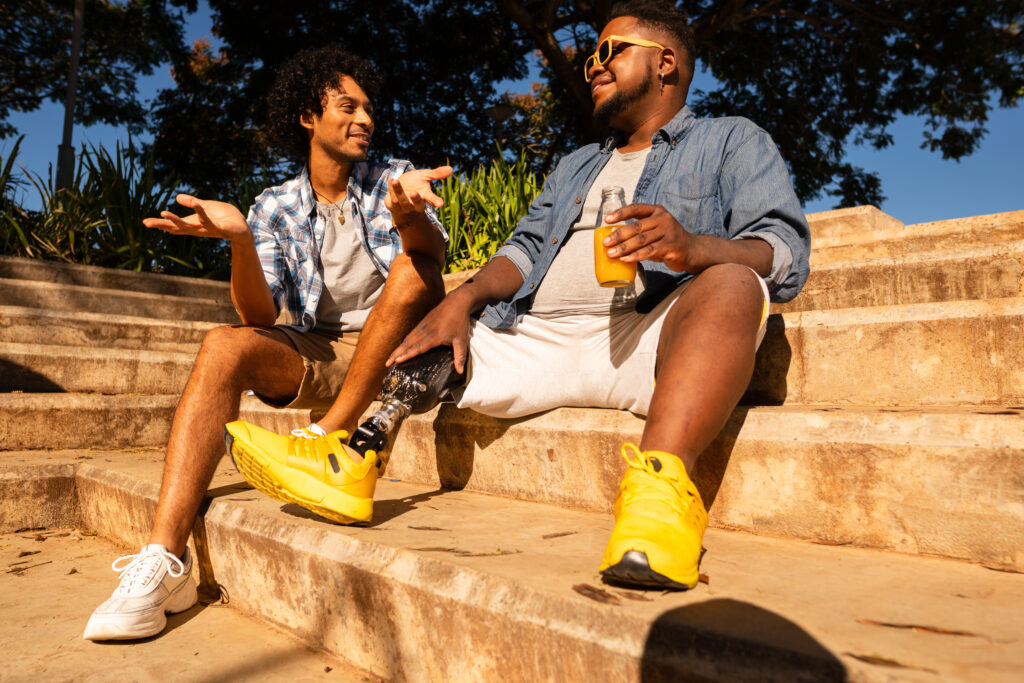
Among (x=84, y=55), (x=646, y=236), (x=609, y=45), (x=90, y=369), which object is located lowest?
(x=90, y=369)

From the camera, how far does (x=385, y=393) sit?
2.01 m

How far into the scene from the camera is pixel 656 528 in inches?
48.1

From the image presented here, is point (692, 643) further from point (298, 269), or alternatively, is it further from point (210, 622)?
point (298, 269)

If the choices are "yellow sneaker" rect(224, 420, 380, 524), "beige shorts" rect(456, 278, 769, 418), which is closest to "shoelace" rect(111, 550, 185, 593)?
"yellow sneaker" rect(224, 420, 380, 524)

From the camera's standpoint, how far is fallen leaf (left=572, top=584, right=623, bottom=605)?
1.13 meters

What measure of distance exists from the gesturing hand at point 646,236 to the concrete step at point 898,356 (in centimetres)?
62

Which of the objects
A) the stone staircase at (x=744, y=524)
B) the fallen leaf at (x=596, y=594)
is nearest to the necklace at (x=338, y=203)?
the stone staircase at (x=744, y=524)

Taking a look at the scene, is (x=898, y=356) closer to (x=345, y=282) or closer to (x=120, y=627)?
(x=345, y=282)

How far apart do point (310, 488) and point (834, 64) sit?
37.5 feet

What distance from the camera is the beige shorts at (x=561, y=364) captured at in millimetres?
1912

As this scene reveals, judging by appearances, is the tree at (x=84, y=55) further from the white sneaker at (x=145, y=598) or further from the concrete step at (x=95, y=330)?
the white sneaker at (x=145, y=598)

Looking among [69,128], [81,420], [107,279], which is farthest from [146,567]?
[69,128]

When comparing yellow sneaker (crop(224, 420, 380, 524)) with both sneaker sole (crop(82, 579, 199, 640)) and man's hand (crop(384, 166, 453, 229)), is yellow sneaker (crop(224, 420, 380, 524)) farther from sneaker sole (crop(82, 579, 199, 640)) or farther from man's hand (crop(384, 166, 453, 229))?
man's hand (crop(384, 166, 453, 229))

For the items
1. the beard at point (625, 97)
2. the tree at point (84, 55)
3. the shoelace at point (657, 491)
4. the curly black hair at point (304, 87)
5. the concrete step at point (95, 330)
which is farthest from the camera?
the tree at point (84, 55)
